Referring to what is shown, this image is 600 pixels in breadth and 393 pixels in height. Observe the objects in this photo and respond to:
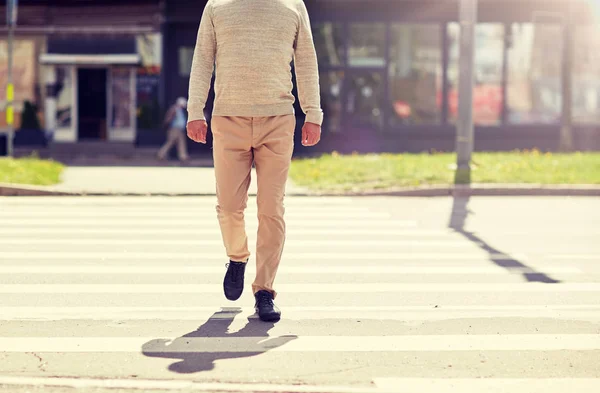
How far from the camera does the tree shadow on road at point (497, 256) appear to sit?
25.0 feet

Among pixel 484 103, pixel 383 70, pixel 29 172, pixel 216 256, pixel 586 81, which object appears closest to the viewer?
pixel 216 256

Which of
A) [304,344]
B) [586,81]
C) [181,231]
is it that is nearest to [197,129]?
[304,344]

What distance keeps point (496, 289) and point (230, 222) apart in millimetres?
2079

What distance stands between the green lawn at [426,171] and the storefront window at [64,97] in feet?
28.1

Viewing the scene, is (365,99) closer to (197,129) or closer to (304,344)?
(197,129)

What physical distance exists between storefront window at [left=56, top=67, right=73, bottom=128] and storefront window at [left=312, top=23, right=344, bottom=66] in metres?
6.17

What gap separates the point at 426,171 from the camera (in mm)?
16875

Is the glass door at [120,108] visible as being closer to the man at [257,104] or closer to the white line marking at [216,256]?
the white line marking at [216,256]

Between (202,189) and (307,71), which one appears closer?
(307,71)

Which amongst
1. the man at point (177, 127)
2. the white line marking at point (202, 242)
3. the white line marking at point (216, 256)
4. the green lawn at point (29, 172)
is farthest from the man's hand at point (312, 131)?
the man at point (177, 127)

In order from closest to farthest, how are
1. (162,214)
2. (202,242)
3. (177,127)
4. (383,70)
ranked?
(202,242), (162,214), (177,127), (383,70)

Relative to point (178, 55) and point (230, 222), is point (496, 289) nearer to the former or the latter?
point (230, 222)

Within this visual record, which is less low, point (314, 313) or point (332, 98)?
point (332, 98)

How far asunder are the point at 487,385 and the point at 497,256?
4164 mm
